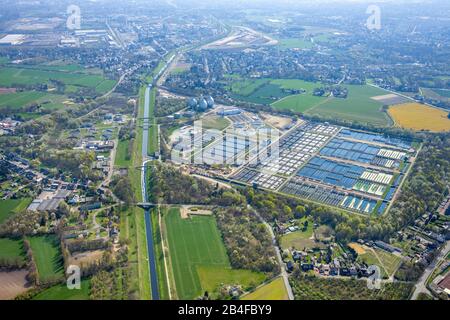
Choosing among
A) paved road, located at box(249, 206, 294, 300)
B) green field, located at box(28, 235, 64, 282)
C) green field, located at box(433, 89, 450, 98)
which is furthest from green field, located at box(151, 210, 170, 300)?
green field, located at box(433, 89, 450, 98)

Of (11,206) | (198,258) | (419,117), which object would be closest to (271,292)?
(198,258)

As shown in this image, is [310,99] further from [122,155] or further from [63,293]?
[63,293]

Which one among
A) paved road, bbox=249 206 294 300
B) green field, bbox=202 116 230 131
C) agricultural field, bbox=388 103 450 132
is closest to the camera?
paved road, bbox=249 206 294 300

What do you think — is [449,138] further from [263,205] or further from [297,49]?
[297,49]

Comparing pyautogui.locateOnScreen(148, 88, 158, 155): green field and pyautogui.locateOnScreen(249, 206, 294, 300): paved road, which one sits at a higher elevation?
pyautogui.locateOnScreen(148, 88, 158, 155): green field

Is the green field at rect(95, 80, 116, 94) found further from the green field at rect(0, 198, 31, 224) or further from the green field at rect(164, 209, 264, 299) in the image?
the green field at rect(164, 209, 264, 299)

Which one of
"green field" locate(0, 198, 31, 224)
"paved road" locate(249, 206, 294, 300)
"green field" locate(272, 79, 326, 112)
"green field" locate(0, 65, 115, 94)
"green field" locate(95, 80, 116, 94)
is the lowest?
"paved road" locate(249, 206, 294, 300)
